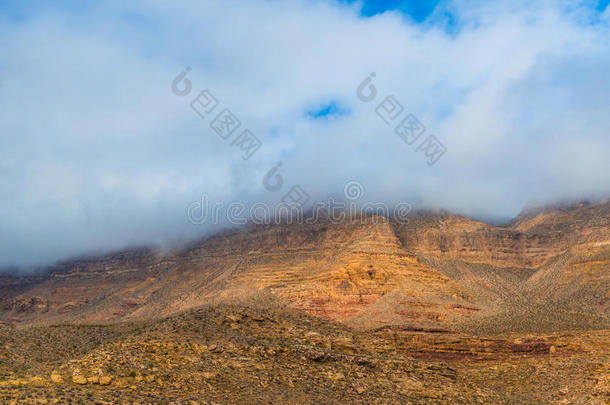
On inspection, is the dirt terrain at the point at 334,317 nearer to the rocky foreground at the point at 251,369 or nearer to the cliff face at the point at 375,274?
the rocky foreground at the point at 251,369

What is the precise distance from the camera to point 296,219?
420 feet

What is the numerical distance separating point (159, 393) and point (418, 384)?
1855 cm

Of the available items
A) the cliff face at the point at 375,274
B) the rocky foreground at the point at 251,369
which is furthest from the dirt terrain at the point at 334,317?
the cliff face at the point at 375,274

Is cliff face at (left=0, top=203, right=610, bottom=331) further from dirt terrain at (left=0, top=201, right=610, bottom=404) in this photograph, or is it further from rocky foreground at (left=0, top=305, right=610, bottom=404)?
rocky foreground at (left=0, top=305, right=610, bottom=404)

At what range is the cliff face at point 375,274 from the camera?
8562cm

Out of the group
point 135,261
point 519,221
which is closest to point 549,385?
point 519,221

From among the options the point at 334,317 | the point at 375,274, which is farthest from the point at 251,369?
the point at 375,274

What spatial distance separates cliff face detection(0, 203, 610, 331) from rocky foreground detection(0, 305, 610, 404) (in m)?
27.5

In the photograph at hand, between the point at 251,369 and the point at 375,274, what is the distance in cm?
6750

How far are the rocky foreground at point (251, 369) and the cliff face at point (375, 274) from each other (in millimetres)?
27548

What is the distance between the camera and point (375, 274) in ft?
313

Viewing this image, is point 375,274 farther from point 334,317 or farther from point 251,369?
point 251,369

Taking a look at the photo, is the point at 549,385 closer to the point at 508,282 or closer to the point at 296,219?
the point at 508,282

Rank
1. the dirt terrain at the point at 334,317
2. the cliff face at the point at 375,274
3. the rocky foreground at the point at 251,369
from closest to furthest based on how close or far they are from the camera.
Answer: the rocky foreground at the point at 251,369 < the dirt terrain at the point at 334,317 < the cliff face at the point at 375,274
